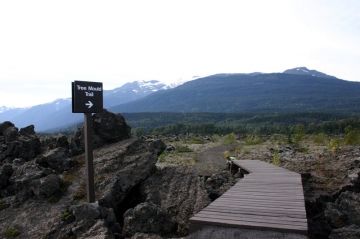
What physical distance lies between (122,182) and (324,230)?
7.05 meters

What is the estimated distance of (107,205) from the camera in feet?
48.8

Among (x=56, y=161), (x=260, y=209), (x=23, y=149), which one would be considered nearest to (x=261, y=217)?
(x=260, y=209)

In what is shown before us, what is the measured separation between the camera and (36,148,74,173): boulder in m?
17.1

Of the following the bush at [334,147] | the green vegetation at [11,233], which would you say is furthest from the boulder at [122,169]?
the bush at [334,147]

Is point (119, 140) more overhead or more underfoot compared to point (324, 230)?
more overhead

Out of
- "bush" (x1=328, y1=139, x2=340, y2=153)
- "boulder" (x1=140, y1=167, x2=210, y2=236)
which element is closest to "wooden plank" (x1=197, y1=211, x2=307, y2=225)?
"boulder" (x1=140, y1=167, x2=210, y2=236)

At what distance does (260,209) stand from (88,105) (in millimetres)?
7394

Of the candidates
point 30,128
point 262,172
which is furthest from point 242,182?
point 30,128

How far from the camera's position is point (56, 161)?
17188mm

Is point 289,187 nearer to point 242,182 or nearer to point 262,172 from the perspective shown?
point 242,182

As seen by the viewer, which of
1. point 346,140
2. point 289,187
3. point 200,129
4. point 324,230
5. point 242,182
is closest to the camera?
point 324,230

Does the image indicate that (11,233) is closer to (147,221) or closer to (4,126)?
(147,221)

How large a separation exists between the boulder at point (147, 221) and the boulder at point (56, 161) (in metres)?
5.21

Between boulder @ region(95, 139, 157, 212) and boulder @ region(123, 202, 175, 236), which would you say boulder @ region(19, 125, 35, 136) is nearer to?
boulder @ region(95, 139, 157, 212)
